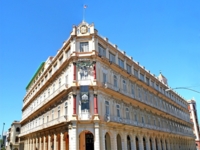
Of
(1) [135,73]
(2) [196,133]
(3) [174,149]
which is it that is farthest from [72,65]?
(2) [196,133]

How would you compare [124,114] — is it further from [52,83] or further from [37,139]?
[37,139]

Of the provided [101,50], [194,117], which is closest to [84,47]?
[101,50]

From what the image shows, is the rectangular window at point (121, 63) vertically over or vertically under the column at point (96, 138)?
over

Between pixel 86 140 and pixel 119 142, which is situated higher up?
pixel 86 140

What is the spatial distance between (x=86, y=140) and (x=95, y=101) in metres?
4.82

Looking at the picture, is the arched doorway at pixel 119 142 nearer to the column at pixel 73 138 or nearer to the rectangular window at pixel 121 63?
the column at pixel 73 138

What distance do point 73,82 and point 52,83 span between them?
10.3 meters

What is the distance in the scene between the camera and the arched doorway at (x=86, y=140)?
25.1 meters

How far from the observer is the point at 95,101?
25516 mm

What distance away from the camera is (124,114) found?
31188mm

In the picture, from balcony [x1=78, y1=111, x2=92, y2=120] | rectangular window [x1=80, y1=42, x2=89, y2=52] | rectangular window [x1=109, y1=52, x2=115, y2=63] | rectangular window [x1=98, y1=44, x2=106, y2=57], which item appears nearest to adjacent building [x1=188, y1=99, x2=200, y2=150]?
rectangular window [x1=109, y1=52, x2=115, y2=63]

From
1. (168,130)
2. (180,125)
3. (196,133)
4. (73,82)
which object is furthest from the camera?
(196,133)

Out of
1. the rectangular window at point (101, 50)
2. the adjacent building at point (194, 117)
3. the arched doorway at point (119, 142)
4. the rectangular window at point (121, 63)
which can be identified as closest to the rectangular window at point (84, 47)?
the rectangular window at point (101, 50)

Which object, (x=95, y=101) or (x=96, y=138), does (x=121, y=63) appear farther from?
(x=96, y=138)
